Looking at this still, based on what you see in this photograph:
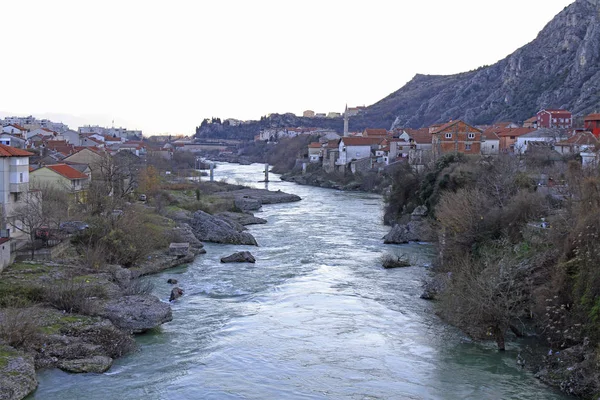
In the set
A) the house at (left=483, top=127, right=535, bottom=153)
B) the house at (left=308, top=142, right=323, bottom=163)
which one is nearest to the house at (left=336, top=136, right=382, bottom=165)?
the house at (left=308, top=142, right=323, bottom=163)

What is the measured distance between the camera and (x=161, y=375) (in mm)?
11875

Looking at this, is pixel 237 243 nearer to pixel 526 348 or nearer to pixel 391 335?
pixel 391 335

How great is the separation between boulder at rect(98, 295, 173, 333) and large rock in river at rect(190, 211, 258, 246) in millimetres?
11711

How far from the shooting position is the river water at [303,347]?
1130 centimetres

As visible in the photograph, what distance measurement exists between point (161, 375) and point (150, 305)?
3362 millimetres

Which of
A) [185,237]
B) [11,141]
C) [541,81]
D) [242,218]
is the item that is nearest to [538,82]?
[541,81]

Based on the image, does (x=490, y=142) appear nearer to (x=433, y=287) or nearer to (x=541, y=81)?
(x=433, y=287)

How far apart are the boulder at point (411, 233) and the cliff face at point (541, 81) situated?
3944 centimetres

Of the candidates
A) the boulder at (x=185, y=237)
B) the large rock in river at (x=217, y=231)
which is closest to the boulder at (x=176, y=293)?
the boulder at (x=185, y=237)

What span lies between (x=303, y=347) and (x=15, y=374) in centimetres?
547

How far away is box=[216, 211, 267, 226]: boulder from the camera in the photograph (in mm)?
33844

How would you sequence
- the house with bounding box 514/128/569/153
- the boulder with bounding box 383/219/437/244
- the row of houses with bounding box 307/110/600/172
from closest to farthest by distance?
1. the boulder with bounding box 383/219/437/244
2. the row of houses with bounding box 307/110/600/172
3. the house with bounding box 514/128/569/153

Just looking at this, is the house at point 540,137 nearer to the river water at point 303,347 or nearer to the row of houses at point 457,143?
the row of houses at point 457,143

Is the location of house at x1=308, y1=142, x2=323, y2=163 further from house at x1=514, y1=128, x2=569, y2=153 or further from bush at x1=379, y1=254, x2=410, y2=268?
bush at x1=379, y1=254, x2=410, y2=268
